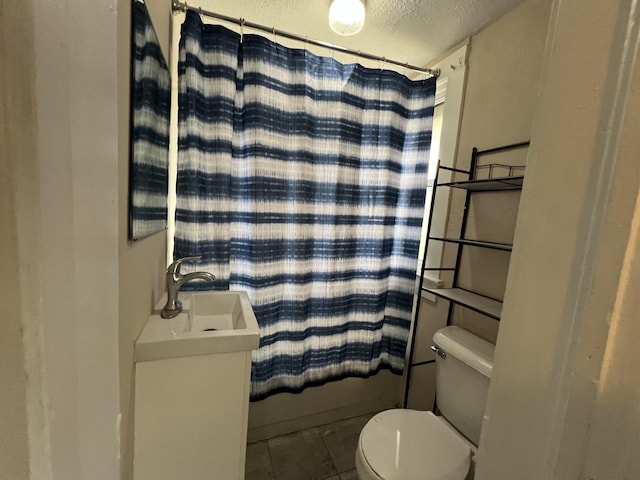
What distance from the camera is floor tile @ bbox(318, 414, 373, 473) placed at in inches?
61.6

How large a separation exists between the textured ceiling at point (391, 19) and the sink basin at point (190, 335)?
1.44 m

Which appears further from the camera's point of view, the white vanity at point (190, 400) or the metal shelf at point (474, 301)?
the metal shelf at point (474, 301)

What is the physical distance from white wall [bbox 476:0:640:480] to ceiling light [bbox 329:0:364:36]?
1.12 m

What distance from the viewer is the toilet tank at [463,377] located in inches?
46.4

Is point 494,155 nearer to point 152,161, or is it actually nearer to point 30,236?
point 152,161

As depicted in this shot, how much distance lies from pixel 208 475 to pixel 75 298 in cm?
120

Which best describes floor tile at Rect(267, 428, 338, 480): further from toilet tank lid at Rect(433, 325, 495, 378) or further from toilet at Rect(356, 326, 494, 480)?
toilet tank lid at Rect(433, 325, 495, 378)

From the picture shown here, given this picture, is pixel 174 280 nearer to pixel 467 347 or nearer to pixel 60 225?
pixel 60 225

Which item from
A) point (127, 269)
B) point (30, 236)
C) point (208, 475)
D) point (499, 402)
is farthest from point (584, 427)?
point (208, 475)

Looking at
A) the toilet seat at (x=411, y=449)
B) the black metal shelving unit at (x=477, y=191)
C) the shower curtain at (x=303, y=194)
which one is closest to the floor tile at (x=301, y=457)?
the shower curtain at (x=303, y=194)

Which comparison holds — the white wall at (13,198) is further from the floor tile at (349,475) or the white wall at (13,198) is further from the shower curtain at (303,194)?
the floor tile at (349,475)

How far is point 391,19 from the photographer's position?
1.40 metres

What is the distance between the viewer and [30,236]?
0.72 ft

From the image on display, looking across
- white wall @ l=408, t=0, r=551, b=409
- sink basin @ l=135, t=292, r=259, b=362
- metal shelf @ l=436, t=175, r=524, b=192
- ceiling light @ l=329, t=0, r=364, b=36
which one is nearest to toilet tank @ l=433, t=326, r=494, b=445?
white wall @ l=408, t=0, r=551, b=409
